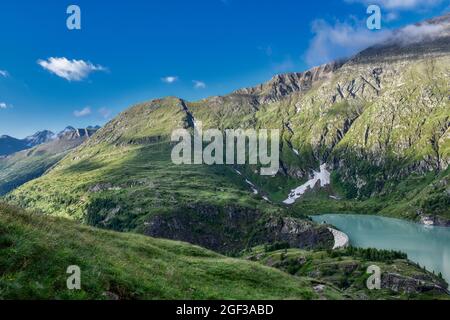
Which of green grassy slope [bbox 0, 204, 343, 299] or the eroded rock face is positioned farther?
the eroded rock face

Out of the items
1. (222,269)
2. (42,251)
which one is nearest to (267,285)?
(222,269)

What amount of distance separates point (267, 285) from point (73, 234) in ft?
57.5

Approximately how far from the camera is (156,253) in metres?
41.6

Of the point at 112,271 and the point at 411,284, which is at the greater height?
the point at 112,271

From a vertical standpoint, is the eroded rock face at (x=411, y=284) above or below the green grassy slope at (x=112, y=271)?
below

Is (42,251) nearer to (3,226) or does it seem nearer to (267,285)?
(3,226)

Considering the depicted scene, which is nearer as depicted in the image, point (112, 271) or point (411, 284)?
point (112, 271)

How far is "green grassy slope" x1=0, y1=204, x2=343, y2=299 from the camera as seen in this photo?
2356 cm

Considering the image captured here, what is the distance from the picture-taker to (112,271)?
27.9 metres

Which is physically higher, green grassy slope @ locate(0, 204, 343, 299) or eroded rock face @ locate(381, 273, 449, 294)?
green grassy slope @ locate(0, 204, 343, 299)

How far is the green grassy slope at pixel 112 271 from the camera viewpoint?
77.3 feet

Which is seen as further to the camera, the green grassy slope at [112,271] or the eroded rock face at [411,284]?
the eroded rock face at [411,284]
